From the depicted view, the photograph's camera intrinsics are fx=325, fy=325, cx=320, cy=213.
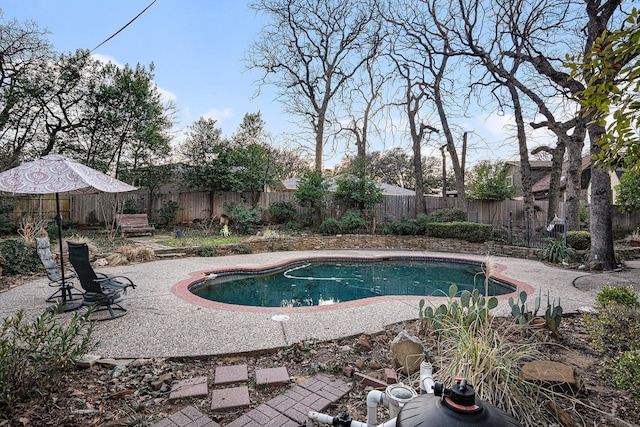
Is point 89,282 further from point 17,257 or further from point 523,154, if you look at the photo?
point 523,154

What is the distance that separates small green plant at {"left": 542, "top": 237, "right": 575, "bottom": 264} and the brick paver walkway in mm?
8853

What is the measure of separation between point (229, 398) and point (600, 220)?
8.99m

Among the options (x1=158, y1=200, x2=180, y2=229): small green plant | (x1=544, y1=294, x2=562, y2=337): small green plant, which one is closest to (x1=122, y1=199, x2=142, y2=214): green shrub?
(x1=158, y1=200, x2=180, y2=229): small green plant

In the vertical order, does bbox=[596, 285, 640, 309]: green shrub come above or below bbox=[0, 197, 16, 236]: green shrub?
below

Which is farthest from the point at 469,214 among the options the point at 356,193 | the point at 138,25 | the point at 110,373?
the point at 110,373

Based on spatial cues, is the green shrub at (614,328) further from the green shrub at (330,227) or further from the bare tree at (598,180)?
the green shrub at (330,227)

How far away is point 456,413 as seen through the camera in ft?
2.85

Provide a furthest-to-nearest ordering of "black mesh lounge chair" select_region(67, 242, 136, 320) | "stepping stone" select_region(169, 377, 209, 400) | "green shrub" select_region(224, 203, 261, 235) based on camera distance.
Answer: "green shrub" select_region(224, 203, 261, 235)
"black mesh lounge chair" select_region(67, 242, 136, 320)
"stepping stone" select_region(169, 377, 209, 400)

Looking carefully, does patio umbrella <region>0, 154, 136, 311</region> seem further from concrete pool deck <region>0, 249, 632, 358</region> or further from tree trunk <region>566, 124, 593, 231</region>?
tree trunk <region>566, 124, 593, 231</region>

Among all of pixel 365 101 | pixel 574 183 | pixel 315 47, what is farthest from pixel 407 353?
pixel 365 101

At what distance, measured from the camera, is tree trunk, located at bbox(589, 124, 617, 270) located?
7.39 m

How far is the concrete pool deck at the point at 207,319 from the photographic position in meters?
3.21

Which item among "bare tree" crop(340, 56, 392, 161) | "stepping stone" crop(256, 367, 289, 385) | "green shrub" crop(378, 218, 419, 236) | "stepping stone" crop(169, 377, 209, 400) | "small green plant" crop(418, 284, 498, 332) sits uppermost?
"bare tree" crop(340, 56, 392, 161)

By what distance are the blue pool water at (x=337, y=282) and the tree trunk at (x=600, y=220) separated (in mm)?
2682
